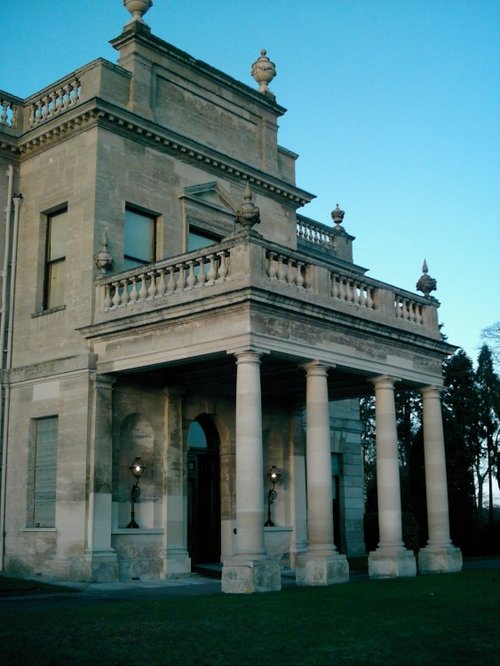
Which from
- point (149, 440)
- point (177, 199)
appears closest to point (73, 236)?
point (177, 199)

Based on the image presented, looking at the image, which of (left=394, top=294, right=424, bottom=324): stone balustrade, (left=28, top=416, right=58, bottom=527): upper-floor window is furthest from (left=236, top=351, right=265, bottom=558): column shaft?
(left=394, top=294, right=424, bottom=324): stone balustrade

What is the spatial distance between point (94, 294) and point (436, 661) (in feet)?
45.7

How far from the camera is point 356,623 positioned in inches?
464

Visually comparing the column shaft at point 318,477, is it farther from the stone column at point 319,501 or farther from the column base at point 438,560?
the column base at point 438,560

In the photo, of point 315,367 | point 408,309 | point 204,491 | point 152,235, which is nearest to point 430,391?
point 408,309

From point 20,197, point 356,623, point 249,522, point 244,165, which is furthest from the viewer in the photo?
point 244,165

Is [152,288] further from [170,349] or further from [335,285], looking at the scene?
[335,285]

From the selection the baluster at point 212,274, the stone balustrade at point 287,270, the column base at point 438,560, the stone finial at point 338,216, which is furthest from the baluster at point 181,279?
the stone finial at point 338,216

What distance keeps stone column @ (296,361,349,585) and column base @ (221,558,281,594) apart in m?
1.63

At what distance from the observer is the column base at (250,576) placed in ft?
54.6

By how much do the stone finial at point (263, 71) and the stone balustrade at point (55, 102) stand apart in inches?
275

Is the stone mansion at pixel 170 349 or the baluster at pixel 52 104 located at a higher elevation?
the baluster at pixel 52 104

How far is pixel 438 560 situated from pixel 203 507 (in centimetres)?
642

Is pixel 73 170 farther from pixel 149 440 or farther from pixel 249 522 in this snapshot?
pixel 249 522
